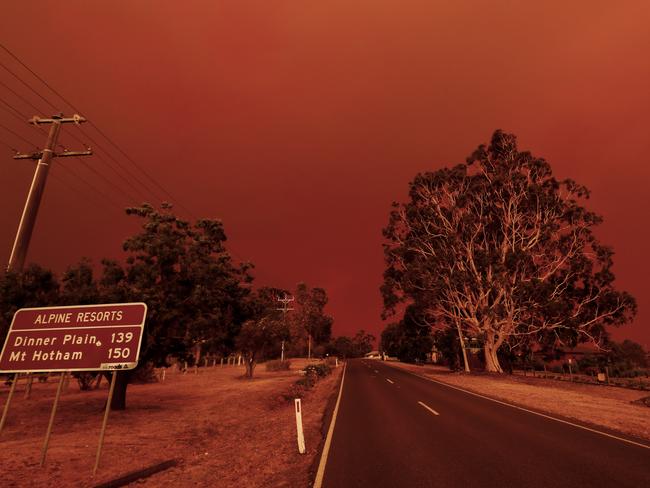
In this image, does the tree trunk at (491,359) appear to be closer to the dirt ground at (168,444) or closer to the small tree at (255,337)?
the small tree at (255,337)

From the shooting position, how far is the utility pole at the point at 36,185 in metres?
12.3

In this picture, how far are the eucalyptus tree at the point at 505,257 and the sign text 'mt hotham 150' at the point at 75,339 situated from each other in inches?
1261

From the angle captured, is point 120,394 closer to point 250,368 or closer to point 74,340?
point 74,340

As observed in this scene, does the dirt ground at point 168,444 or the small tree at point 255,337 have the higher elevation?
the small tree at point 255,337

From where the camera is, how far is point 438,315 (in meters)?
38.5

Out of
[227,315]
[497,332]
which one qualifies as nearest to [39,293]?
[227,315]

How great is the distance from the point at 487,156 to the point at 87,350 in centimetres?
3875

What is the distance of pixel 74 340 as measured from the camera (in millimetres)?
8047

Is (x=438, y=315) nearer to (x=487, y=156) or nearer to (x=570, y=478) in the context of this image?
(x=487, y=156)

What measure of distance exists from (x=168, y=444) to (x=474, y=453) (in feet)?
25.4

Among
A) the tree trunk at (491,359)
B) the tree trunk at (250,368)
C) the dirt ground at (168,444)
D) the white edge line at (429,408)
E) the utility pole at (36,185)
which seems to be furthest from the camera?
the tree trunk at (491,359)

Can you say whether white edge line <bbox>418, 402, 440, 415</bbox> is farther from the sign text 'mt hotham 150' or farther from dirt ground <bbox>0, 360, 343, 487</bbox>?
the sign text 'mt hotham 150'

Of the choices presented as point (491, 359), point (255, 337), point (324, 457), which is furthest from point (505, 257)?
point (324, 457)

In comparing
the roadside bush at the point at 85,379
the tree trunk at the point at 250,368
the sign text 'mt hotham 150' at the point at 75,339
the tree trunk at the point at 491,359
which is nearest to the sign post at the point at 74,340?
the sign text 'mt hotham 150' at the point at 75,339
